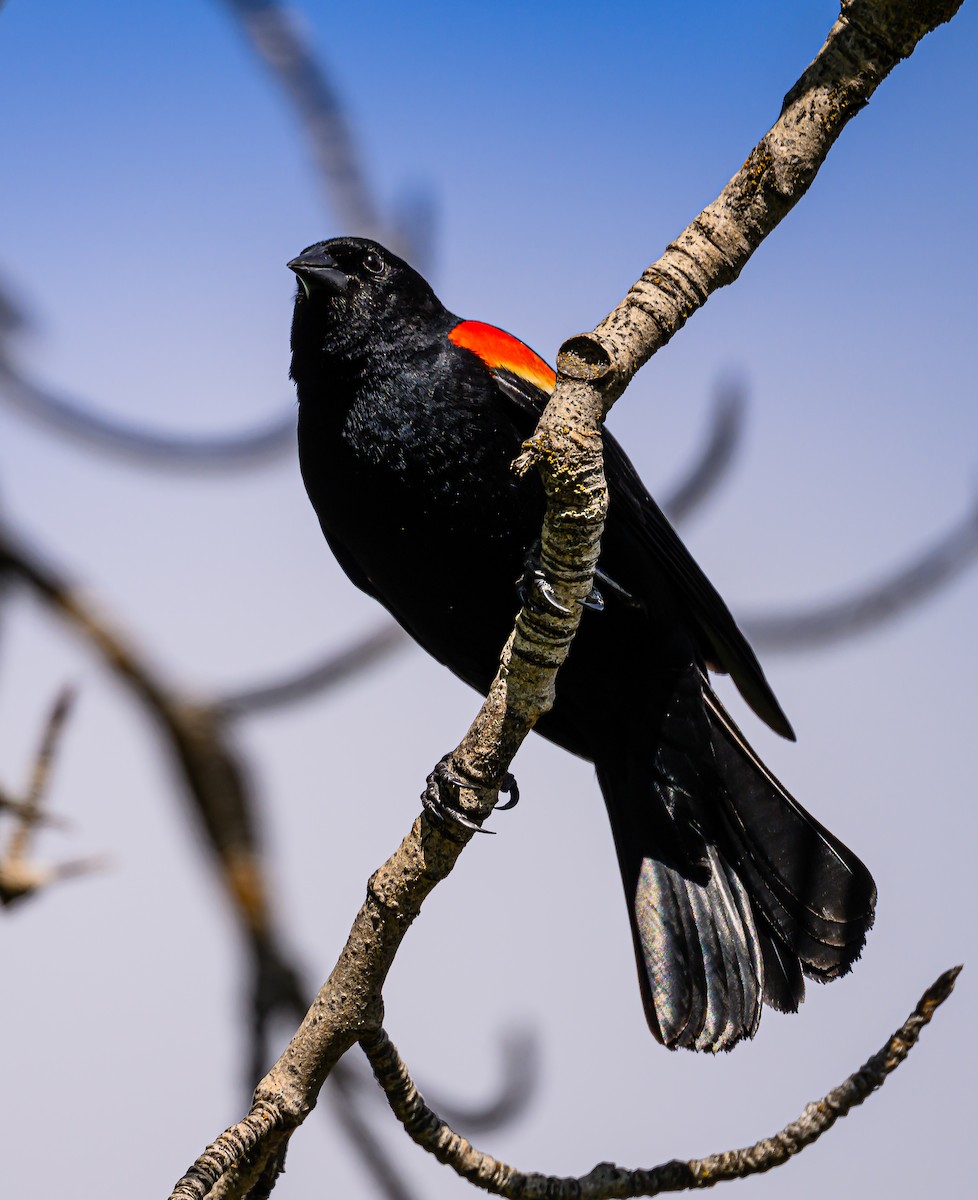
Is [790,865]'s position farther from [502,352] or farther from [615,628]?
[502,352]

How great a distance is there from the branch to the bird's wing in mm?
1037

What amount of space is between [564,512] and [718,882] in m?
1.77

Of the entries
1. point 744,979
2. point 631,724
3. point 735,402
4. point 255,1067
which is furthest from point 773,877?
point 255,1067

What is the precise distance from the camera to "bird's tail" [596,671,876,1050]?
132 inches

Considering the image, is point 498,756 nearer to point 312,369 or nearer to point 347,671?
point 347,671

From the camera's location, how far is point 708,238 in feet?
6.81

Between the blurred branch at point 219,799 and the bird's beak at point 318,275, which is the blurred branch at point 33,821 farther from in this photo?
the bird's beak at point 318,275

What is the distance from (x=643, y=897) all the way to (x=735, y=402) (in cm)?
140

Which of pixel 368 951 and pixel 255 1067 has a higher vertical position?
pixel 368 951

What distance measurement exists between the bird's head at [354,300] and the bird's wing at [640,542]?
7.5 inches

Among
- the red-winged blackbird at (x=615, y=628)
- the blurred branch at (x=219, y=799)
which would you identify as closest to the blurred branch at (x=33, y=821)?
the blurred branch at (x=219, y=799)

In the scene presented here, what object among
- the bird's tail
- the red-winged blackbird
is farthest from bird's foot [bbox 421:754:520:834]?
the bird's tail

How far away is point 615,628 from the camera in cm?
340

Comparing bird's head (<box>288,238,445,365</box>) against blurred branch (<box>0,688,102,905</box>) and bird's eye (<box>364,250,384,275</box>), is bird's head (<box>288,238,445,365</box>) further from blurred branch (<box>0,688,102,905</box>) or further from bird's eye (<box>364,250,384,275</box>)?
blurred branch (<box>0,688,102,905</box>)
